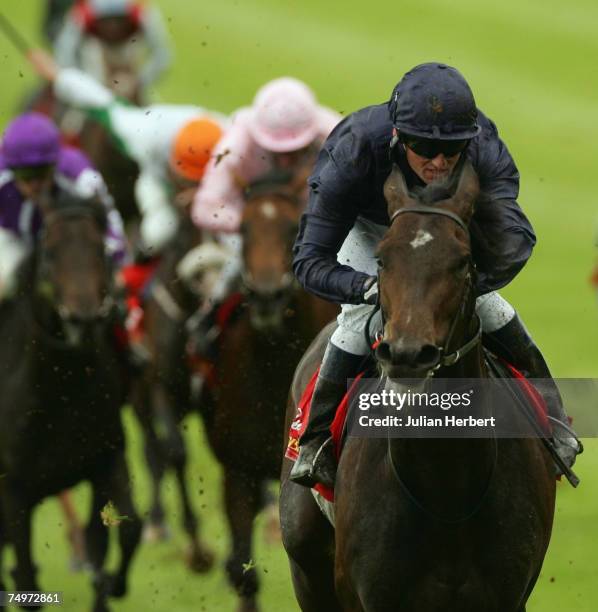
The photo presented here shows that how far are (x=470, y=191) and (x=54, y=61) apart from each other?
914cm

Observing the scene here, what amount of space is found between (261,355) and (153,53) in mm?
5240

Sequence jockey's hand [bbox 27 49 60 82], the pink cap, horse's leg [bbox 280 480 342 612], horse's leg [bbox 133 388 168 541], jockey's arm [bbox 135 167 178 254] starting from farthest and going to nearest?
jockey's hand [bbox 27 49 60 82] < jockey's arm [bbox 135 167 178 254] < horse's leg [bbox 133 388 168 541] < the pink cap < horse's leg [bbox 280 480 342 612]

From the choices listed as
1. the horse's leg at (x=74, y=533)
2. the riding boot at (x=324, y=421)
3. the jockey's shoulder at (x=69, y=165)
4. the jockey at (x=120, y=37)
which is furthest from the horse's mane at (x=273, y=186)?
the jockey at (x=120, y=37)

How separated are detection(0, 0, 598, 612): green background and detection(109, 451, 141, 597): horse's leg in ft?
9.29

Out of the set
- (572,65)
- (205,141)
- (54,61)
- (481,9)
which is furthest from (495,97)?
(205,141)

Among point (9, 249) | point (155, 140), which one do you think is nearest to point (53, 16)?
point (155, 140)

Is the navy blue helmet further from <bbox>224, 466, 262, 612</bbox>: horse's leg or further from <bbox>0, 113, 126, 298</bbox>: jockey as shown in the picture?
<bbox>0, 113, 126, 298</bbox>: jockey

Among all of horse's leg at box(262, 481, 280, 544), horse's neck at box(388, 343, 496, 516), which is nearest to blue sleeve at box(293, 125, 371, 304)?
horse's neck at box(388, 343, 496, 516)

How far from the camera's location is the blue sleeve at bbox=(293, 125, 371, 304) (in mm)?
A: 5180

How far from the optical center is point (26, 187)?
859cm

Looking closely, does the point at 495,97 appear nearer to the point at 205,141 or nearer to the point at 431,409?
the point at 205,141

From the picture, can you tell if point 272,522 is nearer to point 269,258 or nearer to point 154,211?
point 269,258

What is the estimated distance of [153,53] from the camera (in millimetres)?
13062

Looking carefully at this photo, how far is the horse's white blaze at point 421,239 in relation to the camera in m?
4.60
